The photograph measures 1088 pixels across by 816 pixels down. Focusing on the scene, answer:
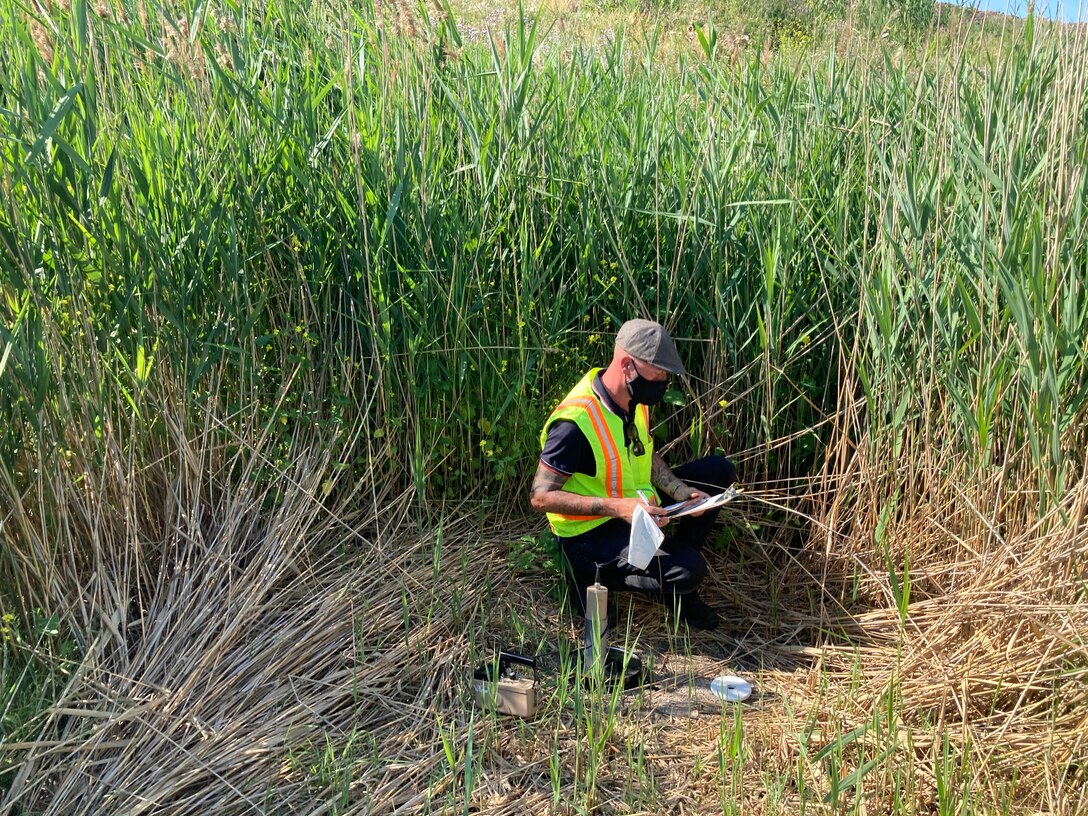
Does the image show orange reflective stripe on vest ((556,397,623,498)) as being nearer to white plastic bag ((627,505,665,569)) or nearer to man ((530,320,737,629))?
man ((530,320,737,629))

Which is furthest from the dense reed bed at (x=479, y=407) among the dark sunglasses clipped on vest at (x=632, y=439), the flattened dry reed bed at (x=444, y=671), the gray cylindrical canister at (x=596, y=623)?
the dark sunglasses clipped on vest at (x=632, y=439)

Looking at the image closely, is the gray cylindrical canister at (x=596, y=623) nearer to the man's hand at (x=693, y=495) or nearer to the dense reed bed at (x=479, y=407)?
the dense reed bed at (x=479, y=407)

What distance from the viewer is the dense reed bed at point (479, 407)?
7.75 feet

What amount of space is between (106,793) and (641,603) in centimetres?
169

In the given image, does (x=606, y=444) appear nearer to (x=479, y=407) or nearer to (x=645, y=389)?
(x=645, y=389)

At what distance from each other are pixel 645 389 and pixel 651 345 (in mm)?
160

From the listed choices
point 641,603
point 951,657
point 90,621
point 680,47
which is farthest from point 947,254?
point 90,621

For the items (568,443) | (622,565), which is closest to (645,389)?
(568,443)

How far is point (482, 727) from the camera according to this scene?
251cm

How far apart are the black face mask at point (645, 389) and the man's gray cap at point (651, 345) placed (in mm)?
68

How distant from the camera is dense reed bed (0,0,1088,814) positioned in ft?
7.75

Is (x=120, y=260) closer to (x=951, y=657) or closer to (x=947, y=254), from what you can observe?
(x=947, y=254)

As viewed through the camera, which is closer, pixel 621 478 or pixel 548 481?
pixel 548 481

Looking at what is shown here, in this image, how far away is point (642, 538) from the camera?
269 cm
